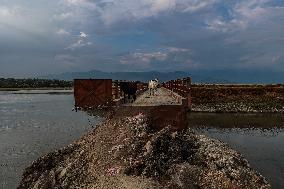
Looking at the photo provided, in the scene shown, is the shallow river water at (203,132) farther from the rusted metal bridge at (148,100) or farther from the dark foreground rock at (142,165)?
the dark foreground rock at (142,165)

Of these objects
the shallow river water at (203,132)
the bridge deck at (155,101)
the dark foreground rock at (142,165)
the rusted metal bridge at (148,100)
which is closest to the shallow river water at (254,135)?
the shallow river water at (203,132)

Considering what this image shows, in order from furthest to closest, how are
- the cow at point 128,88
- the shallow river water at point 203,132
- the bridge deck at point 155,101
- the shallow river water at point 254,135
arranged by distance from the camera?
the cow at point 128,88 → the shallow river water at point 203,132 → the shallow river water at point 254,135 → the bridge deck at point 155,101

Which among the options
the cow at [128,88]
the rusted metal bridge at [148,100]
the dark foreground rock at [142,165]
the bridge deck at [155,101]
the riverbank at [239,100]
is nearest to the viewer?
the dark foreground rock at [142,165]

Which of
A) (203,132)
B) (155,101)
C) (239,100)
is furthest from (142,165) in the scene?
(239,100)

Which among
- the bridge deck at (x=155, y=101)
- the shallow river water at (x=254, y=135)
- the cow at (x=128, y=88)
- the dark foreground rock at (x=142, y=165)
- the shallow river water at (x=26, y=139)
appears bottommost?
the shallow river water at (x=26, y=139)

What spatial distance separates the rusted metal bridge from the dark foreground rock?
69cm

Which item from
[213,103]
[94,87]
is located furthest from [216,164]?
[213,103]

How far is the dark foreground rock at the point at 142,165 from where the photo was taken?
16.7 meters

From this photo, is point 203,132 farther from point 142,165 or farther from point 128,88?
point 142,165

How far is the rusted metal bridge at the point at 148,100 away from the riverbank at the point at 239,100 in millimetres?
29699

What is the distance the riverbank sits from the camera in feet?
235

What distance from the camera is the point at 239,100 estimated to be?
82.6 meters

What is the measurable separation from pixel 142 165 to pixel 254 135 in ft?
95.0

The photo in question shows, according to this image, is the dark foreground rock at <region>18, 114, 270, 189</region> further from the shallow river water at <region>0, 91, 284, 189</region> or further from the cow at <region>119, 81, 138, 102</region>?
the cow at <region>119, 81, 138, 102</region>
